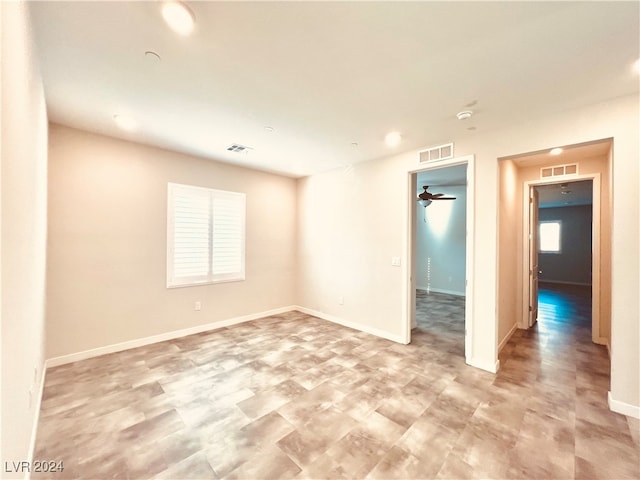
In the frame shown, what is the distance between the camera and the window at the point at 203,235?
3.98 metres

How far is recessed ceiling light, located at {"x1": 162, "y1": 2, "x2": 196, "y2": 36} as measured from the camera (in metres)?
1.48

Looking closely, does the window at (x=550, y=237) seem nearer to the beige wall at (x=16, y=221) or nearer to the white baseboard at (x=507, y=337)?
the white baseboard at (x=507, y=337)

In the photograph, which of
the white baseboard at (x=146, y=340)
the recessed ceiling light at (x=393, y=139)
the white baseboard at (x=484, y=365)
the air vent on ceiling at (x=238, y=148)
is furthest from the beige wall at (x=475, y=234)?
the air vent on ceiling at (x=238, y=148)

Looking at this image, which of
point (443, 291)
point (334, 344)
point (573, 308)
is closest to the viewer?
point (334, 344)

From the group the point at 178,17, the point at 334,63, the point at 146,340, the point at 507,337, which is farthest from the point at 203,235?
the point at 507,337

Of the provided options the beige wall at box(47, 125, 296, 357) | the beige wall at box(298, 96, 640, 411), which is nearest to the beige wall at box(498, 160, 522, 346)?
the beige wall at box(298, 96, 640, 411)

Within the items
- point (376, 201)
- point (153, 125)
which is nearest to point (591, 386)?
point (376, 201)

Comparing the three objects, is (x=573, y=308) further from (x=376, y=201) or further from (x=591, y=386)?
(x=376, y=201)

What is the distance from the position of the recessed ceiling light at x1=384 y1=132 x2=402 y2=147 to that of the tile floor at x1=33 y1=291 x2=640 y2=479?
2.84 meters

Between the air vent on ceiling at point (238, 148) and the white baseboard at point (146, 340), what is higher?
the air vent on ceiling at point (238, 148)

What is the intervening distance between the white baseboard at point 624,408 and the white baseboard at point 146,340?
460cm

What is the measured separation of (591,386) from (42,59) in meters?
5.70

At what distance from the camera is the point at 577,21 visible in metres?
1.56

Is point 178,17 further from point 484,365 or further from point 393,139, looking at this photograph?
point 484,365
